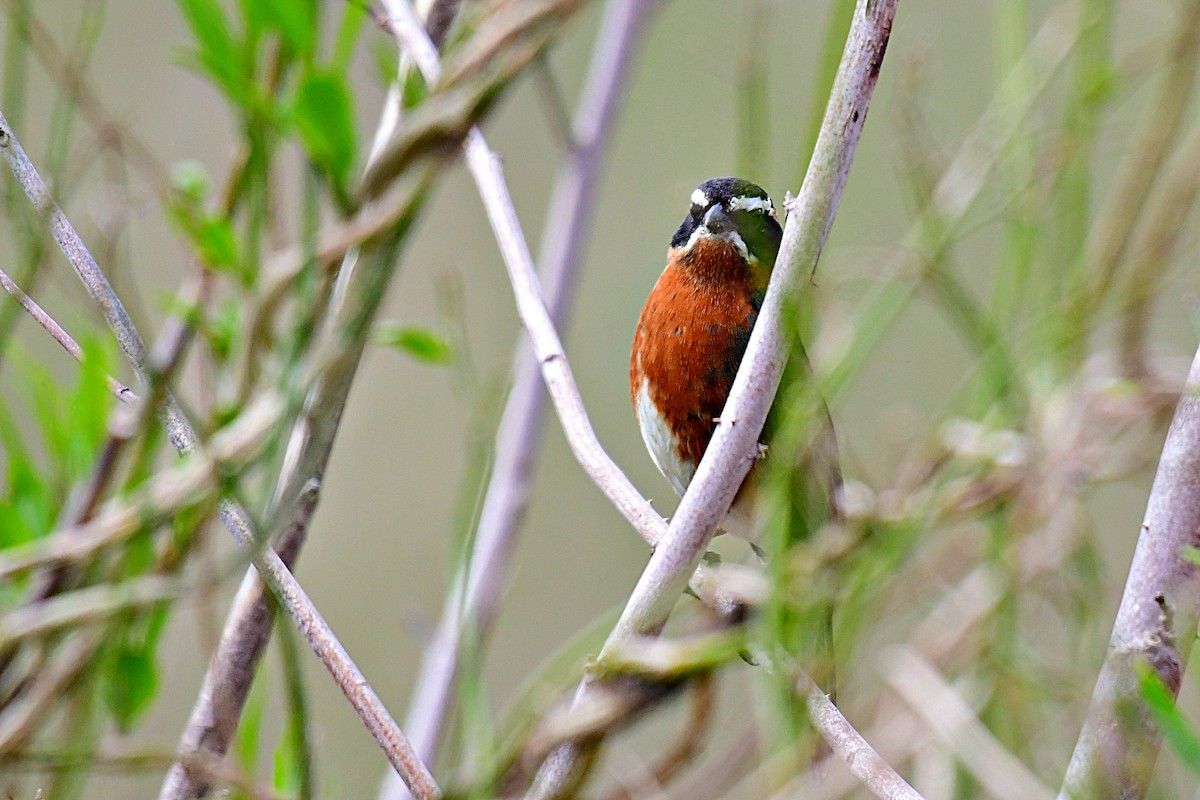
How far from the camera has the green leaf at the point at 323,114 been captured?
3.19 ft

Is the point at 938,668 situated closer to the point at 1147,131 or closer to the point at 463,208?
the point at 1147,131

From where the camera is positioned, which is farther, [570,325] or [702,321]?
[570,325]

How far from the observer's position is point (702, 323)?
1606mm

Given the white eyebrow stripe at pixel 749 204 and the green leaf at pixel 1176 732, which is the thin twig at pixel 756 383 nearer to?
the green leaf at pixel 1176 732

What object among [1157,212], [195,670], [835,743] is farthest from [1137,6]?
[195,670]

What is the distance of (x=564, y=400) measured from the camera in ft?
3.25

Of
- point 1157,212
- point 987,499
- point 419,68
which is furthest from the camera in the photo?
point 1157,212

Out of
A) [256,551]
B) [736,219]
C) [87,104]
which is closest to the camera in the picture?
[256,551]

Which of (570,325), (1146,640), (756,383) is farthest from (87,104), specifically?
(570,325)

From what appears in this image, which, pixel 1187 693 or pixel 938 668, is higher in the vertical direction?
pixel 938 668

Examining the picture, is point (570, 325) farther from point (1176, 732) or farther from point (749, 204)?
point (1176, 732)

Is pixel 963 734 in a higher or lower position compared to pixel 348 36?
lower

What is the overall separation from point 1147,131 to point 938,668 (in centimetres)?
70

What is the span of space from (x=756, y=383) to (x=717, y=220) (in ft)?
2.87
